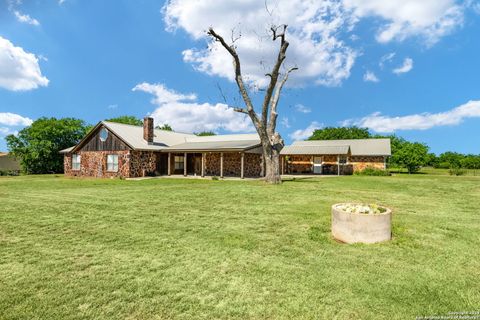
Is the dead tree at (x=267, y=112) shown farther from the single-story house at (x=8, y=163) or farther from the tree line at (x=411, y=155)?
the single-story house at (x=8, y=163)

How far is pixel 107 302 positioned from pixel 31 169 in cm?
3867

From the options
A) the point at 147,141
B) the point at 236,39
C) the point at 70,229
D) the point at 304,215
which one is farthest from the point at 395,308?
the point at 147,141

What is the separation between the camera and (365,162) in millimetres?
33156

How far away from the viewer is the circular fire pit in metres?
5.62

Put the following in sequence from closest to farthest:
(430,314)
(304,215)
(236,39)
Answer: (430,314) → (304,215) → (236,39)

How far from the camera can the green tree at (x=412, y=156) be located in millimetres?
37109

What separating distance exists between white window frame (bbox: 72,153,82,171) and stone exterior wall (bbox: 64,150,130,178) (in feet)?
0.70

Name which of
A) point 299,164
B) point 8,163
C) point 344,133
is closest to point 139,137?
point 299,164

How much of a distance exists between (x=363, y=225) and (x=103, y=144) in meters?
24.9

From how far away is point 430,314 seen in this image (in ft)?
10.6

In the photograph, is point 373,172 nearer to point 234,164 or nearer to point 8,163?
point 234,164

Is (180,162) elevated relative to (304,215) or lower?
elevated

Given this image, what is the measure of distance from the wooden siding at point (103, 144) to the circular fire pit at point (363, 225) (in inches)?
851

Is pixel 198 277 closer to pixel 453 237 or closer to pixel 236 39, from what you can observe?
pixel 453 237
